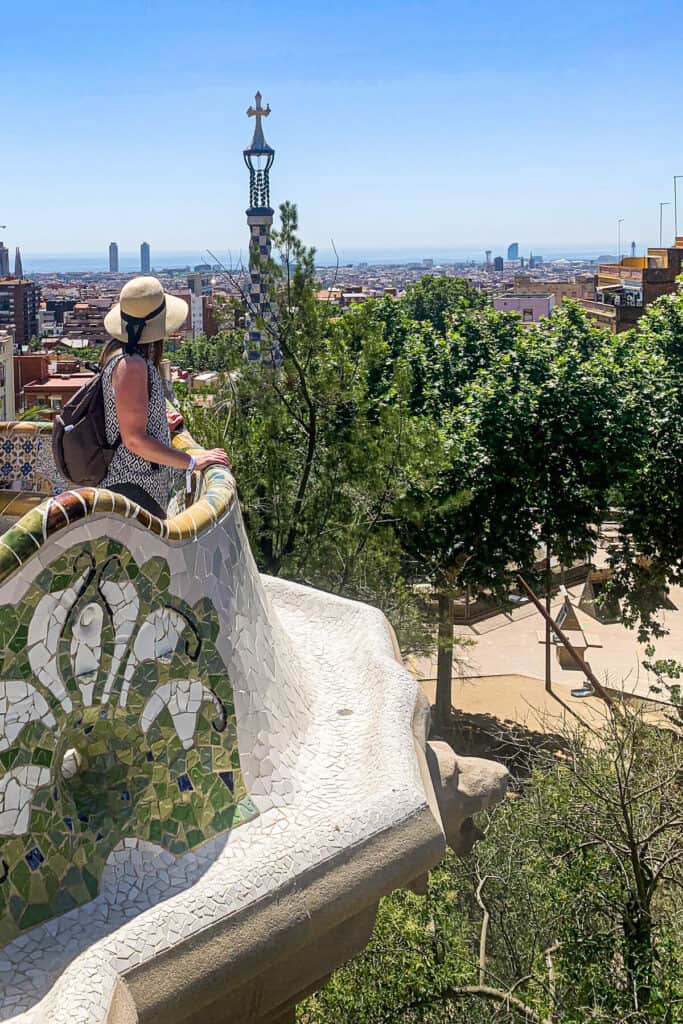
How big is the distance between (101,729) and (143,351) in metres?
1.92

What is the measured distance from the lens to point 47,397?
4062cm

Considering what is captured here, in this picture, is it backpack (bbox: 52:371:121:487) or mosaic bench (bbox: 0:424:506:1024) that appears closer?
mosaic bench (bbox: 0:424:506:1024)

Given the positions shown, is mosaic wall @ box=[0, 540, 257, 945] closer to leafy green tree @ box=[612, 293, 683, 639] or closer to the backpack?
the backpack

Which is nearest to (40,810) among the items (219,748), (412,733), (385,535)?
(219,748)

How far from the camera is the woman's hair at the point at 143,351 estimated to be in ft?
18.1

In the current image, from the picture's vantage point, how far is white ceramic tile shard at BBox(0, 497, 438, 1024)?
432 cm

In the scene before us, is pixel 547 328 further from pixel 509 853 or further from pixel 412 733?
pixel 412 733

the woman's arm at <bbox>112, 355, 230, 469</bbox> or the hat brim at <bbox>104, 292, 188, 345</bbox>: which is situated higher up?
the hat brim at <bbox>104, 292, 188, 345</bbox>

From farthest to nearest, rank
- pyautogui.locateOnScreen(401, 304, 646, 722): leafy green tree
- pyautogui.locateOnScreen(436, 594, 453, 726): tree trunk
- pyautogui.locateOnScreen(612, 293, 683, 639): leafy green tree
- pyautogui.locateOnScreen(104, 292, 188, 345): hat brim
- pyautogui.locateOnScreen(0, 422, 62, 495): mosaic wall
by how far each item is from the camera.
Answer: pyautogui.locateOnScreen(436, 594, 453, 726): tree trunk
pyautogui.locateOnScreen(612, 293, 683, 639): leafy green tree
pyautogui.locateOnScreen(401, 304, 646, 722): leafy green tree
pyautogui.locateOnScreen(0, 422, 62, 495): mosaic wall
pyautogui.locateOnScreen(104, 292, 188, 345): hat brim

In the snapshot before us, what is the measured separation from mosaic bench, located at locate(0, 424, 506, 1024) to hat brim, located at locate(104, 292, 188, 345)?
88 centimetres

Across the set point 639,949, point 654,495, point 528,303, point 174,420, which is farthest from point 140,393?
point 528,303

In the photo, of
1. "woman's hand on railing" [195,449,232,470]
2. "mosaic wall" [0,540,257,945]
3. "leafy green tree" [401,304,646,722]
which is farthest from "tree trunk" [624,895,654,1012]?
"leafy green tree" [401,304,646,722]

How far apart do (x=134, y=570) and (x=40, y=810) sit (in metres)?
1.09

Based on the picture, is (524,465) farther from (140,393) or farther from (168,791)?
(168,791)
